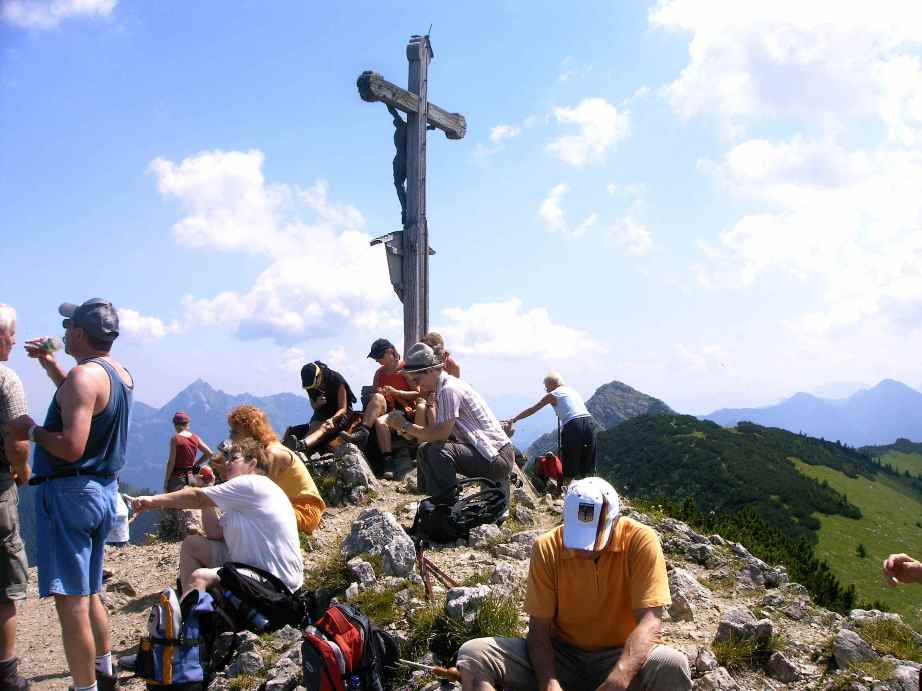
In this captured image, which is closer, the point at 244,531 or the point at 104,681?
the point at 104,681

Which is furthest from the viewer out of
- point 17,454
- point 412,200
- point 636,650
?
point 412,200

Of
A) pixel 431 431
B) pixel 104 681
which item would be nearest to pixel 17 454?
pixel 104 681

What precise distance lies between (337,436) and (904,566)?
7.70 meters

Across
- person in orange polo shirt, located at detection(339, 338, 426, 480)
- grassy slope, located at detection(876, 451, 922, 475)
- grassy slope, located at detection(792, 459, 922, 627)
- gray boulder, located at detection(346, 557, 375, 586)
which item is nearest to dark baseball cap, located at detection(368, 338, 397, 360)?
person in orange polo shirt, located at detection(339, 338, 426, 480)

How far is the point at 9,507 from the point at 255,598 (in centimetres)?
179

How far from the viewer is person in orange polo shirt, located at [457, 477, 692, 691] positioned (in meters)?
4.35

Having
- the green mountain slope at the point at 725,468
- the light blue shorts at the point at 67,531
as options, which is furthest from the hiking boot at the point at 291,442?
the green mountain slope at the point at 725,468

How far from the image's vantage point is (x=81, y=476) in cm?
461

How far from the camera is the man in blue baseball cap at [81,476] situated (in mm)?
4461

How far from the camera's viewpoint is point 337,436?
10648mm

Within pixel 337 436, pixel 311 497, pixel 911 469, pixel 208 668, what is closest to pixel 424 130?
pixel 337 436

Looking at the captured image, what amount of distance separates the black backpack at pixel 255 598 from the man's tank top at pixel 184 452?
5851 mm

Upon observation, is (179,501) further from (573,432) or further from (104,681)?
(573,432)

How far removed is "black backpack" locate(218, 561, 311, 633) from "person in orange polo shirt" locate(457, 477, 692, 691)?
1.77 meters
